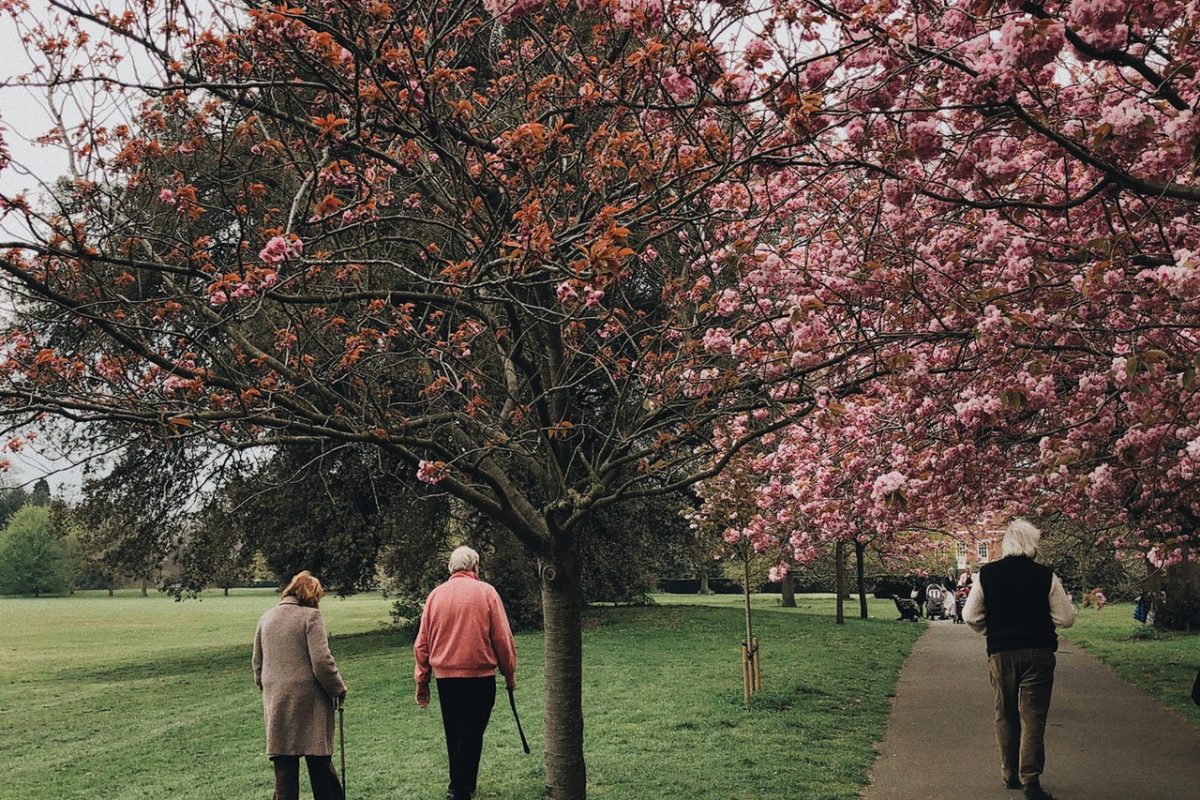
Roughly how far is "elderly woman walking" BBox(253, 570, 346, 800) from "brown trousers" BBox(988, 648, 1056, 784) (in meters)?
4.61

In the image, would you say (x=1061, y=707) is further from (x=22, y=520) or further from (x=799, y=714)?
(x=22, y=520)

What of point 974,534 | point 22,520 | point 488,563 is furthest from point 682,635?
point 22,520

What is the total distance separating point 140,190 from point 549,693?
4805 millimetres

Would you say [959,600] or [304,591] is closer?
[304,591]

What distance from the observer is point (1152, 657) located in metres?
17.1

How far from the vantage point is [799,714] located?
35.0ft

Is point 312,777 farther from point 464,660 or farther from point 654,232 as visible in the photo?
point 654,232

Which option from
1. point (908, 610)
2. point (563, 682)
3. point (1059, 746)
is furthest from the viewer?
point (908, 610)

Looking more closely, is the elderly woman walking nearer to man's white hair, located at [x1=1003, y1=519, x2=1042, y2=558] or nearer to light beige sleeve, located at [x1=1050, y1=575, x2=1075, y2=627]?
man's white hair, located at [x1=1003, y1=519, x2=1042, y2=558]

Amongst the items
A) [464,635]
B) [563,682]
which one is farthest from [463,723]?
[563,682]

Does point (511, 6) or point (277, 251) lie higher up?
point (511, 6)

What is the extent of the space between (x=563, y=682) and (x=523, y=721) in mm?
5240

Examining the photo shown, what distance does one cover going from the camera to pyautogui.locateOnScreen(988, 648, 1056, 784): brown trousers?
650 cm

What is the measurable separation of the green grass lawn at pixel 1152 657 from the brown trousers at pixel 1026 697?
7.47 ft
